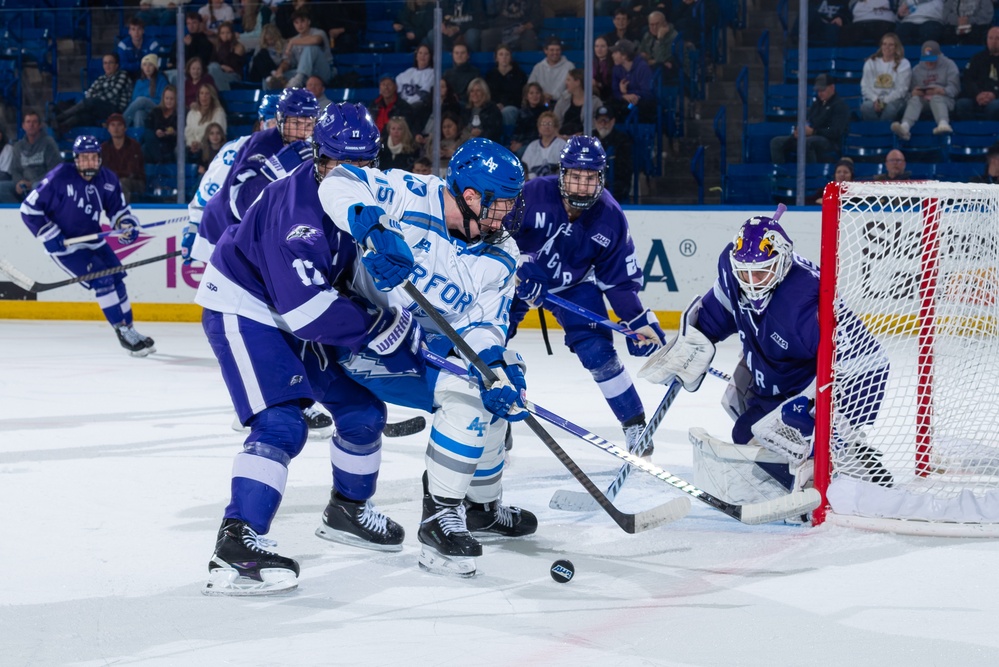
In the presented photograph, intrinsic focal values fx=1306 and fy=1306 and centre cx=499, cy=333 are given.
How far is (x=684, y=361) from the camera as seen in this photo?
3.61 meters

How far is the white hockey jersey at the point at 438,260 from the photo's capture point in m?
2.87

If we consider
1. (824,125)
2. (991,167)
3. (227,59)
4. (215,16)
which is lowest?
(991,167)

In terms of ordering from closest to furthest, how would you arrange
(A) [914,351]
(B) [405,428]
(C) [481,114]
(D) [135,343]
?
(A) [914,351] < (B) [405,428] < (D) [135,343] < (C) [481,114]

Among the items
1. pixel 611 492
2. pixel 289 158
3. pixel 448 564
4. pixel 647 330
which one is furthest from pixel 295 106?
pixel 448 564

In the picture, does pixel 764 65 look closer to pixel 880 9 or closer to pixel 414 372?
pixel 880 9

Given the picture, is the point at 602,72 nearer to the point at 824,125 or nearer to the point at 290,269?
the point at 824,125

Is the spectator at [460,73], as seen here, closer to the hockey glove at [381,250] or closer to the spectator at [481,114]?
the spectator at [481,114]

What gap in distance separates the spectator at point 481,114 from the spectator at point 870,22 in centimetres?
208

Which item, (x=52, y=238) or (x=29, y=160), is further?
(x=29, y=160)

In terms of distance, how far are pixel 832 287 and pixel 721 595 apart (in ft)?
3.03

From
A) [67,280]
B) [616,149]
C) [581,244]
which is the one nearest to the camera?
[581,244]

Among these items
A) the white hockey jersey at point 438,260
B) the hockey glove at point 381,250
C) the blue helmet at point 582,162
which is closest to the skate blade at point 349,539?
the white hockey jersey at point 438,260

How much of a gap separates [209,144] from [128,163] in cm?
56

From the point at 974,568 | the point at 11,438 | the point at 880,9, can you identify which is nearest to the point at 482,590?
the point at 974,568
